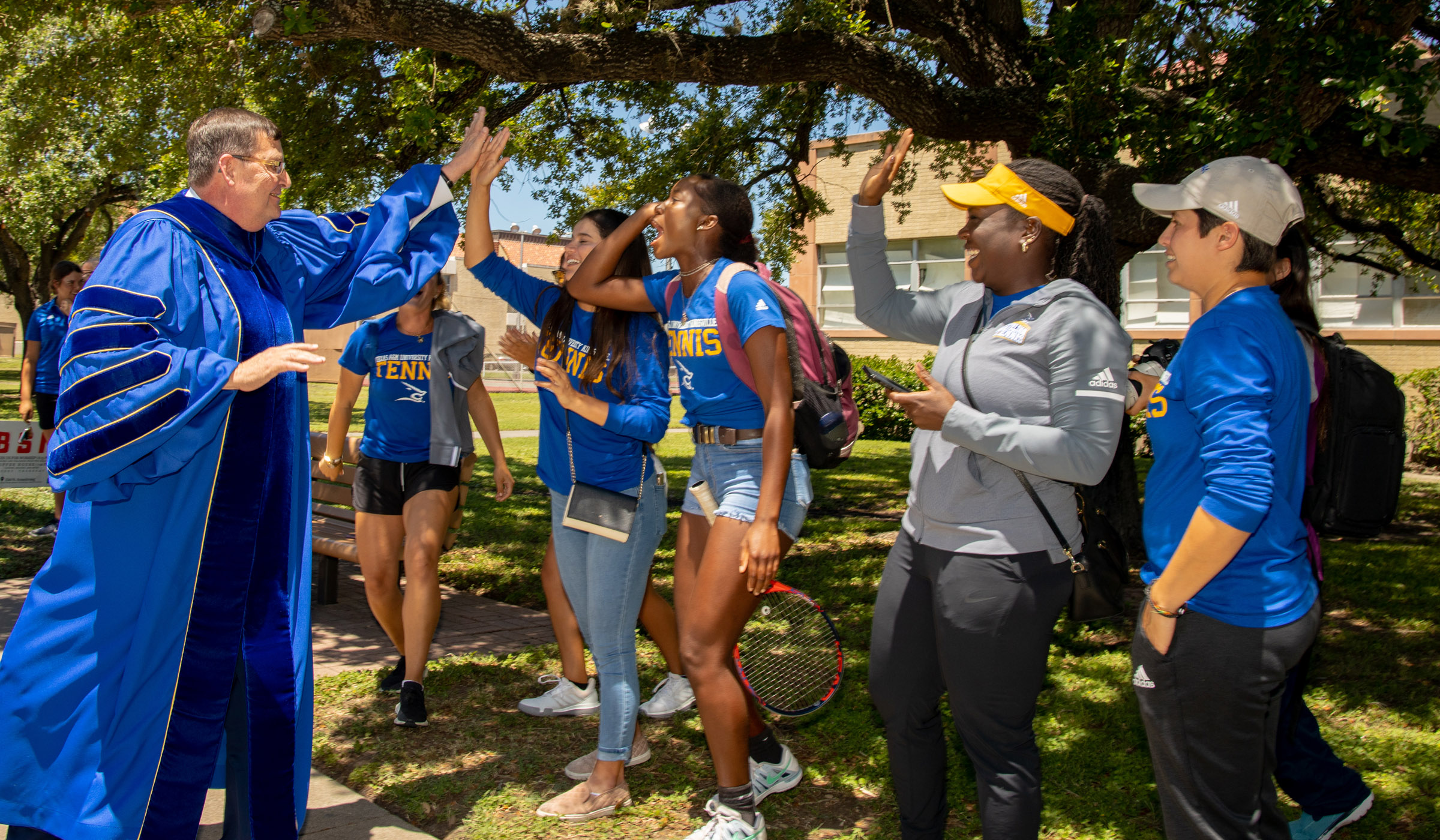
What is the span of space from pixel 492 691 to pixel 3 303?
228ft

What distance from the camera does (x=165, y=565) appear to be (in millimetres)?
2648

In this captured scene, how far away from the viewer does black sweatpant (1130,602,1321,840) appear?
228 cm

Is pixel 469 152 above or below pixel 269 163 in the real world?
above

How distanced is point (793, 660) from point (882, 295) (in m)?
1.94

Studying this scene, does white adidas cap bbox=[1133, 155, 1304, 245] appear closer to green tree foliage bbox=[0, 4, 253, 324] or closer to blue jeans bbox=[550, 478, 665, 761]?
blue jeans bbox=[550, 478, 665, 761]

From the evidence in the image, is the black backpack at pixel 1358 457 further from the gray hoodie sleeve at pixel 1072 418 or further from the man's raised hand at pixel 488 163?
the man's raised hand at pixel 488 163

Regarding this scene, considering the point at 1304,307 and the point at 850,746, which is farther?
the point at 850,746

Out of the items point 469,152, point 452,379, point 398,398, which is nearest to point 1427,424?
point 452,379

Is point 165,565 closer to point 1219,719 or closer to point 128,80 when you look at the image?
point 1219,719

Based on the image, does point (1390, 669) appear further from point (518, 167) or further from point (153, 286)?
point (518, 167)

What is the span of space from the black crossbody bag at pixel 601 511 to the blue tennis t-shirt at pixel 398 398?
3.74 feet

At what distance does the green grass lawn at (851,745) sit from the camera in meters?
3.66

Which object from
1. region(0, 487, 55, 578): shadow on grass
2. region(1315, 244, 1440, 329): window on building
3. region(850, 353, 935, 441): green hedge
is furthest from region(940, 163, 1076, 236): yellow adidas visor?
region(1315, 244, 1440, 329): window on building

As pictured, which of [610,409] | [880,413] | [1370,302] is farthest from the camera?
[880,413]
